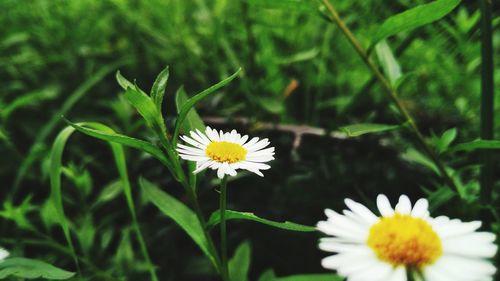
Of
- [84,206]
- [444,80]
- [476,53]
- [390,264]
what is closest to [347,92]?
[444,80]

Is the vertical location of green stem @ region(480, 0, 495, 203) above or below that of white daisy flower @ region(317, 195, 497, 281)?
above

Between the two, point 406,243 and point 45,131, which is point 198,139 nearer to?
point 406,243

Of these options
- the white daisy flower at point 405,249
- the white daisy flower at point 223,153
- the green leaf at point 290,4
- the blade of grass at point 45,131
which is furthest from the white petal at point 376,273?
the blade of grass at point 45,131

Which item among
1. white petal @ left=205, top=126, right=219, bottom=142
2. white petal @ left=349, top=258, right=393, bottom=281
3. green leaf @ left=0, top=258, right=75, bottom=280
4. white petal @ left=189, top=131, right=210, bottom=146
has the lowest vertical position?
white petal @ left=349, top=258, right=393, bottom=281

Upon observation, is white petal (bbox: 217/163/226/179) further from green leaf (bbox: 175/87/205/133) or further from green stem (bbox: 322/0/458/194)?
green stem (bbox: 322/0/458/194)

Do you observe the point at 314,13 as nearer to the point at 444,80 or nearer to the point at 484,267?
the point at 484,267

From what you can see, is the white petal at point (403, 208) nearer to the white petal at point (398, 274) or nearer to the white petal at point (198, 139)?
the white petal at point (398, 274)

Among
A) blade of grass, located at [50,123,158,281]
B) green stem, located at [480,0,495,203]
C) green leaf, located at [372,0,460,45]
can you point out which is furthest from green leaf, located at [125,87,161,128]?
green stem, located at [480,0,495,203]
